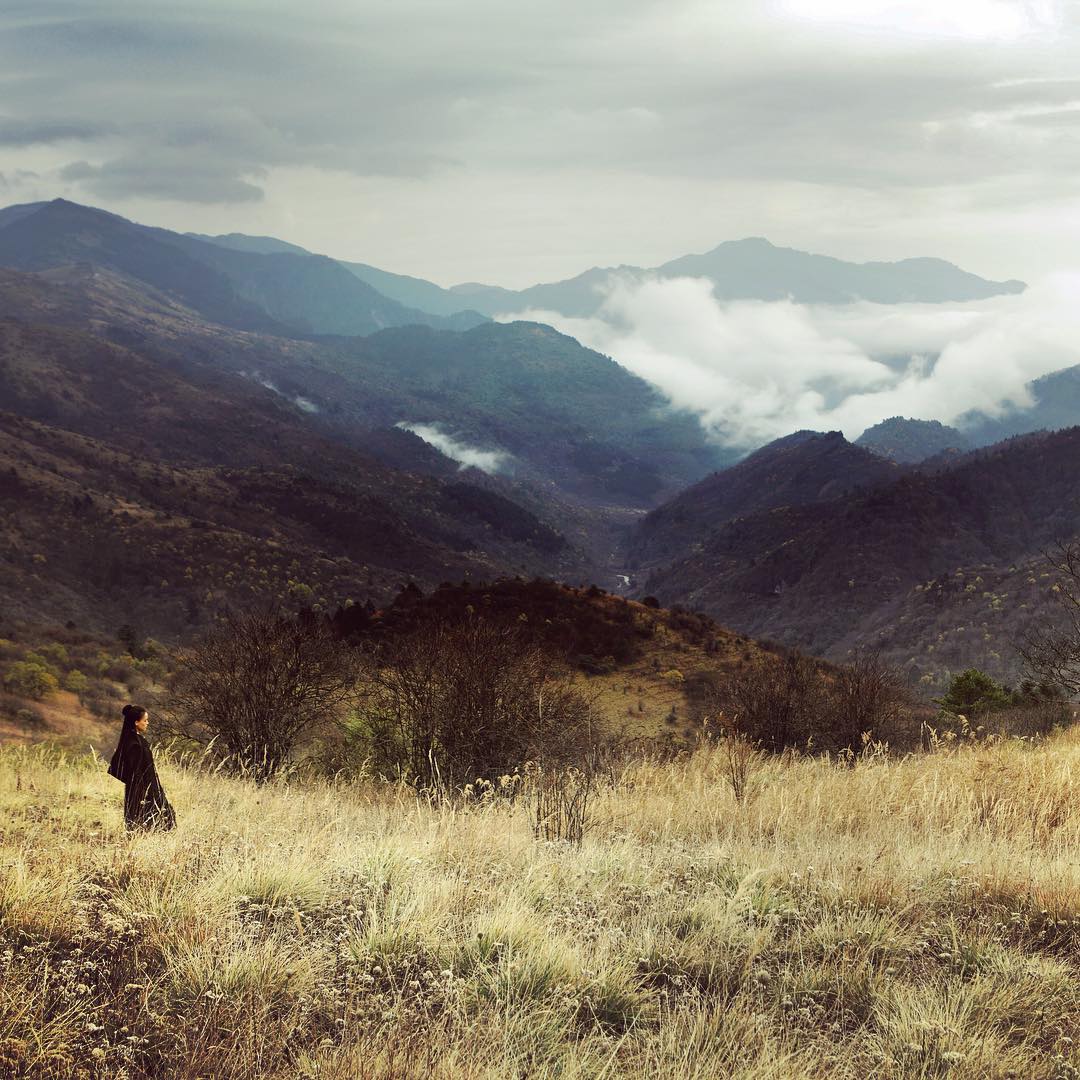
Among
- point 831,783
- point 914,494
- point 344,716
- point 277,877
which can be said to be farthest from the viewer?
point 914,494

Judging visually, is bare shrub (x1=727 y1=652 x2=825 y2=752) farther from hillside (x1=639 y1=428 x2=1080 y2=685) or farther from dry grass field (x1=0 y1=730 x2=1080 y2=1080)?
hillside (x1=639 y1=428 x2=1080 y2=685)

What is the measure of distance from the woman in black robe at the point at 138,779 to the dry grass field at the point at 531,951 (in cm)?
43

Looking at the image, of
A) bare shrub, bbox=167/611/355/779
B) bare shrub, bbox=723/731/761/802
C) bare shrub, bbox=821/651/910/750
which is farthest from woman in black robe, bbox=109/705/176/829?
bare shrub, bbox=821/651/910/750

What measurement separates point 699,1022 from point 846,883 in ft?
6.10

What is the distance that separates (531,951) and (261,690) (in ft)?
44.2

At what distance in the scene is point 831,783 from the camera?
7.66m

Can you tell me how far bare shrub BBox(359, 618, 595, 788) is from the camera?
13359mm

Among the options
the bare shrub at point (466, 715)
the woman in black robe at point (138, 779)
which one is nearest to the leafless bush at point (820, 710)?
the bare shrub at point (466, 715)

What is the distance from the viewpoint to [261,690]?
15.9 m

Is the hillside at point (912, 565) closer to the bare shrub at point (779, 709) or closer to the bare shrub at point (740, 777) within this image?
the bare shrub at point (779, 709)

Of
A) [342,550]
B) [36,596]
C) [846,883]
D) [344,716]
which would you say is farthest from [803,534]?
[846,883]

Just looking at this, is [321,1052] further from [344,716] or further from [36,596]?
[36,596]

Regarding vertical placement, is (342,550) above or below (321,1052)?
below

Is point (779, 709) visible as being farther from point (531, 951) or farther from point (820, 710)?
point (531, 951)
